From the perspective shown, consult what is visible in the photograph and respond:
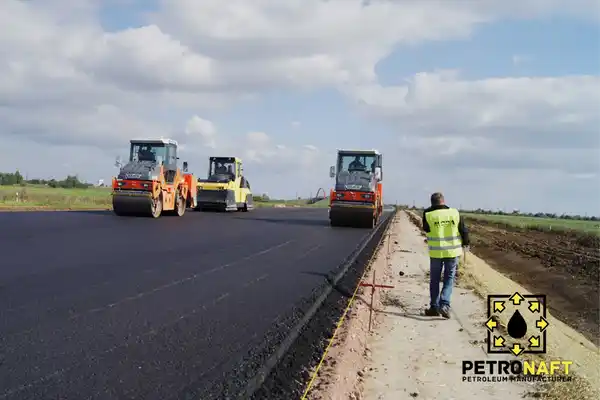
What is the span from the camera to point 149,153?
23.4 metres

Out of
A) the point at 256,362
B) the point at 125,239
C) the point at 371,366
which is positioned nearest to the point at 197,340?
the point at 256,362

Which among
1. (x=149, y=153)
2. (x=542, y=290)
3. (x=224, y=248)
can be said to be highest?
(x=149, y=153)

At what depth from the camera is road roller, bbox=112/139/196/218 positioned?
22.2 metres

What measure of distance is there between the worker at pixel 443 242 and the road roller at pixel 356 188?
1527 cm

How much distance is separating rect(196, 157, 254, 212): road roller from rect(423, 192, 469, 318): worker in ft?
76.9

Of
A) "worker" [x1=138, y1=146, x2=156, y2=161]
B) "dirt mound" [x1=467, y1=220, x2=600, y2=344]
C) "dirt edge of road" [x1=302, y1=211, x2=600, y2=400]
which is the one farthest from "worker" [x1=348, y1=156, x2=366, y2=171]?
"dirt edge of road" [x1=302, y1=211, x2=600, y2=400]

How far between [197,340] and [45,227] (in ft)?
39.7

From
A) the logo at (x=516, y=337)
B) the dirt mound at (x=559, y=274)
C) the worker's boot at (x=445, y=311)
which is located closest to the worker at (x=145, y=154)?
the dirt mound at (x=559, y=274)

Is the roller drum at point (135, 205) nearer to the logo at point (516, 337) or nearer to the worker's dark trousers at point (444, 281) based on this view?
the worker's dark trousers at point (444, 281)

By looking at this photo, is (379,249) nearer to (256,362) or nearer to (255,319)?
(255,319)

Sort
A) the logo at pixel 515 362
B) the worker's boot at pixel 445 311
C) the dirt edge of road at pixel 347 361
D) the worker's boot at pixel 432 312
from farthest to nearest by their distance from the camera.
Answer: the worker's boot at pixel 432 312, the worker's boot at pixel 445 311, the logo at pixel 515 362, the dirt edge of road at pixel 347 361

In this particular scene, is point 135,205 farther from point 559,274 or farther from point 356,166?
point 559,274

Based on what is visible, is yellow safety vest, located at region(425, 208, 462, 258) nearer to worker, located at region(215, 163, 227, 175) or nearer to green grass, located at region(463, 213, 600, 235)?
worker, located at region(215, 163, 227, 175)

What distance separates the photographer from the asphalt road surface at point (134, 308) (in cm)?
454
